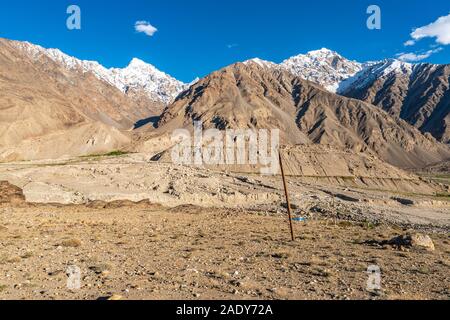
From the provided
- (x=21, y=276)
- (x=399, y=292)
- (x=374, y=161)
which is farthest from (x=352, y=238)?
(x=374, y=161)

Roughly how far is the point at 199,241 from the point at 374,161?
362 ft

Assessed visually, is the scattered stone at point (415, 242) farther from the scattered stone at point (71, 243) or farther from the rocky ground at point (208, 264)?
the scattered stone at point (71, 243)

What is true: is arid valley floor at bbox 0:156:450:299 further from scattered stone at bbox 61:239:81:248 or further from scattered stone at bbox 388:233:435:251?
scattered stone at bbox 388:233:435:251

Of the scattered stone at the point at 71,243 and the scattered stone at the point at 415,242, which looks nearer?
the scattered stone at the point at 71,243

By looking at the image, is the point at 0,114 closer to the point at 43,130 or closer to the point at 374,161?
the point at 43,130

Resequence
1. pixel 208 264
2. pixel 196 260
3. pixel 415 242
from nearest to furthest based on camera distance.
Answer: pixel 208 264 < pixel 196 260 < pixel 415 242

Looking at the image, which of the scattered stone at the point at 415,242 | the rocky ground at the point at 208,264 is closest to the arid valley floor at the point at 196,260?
the rocky ground at the point at 208,264

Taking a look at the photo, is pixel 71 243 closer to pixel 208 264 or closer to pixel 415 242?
pixel 208 264

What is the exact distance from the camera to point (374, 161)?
398 feet

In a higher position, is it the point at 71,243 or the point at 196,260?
the point at 71,243

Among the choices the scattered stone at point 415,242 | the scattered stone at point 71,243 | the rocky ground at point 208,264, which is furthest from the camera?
the scattered stone at point 415,242

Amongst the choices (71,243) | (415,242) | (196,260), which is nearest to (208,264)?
(196,260)

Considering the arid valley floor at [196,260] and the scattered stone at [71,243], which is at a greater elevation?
the scattered stone at [71,243]

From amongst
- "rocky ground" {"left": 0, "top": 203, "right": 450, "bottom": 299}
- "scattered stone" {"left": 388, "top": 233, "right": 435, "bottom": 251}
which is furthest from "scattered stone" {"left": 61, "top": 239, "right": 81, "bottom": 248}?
"scattered stone" {"left": 388, "top": 233, "right": 435, "bottom": 251}
